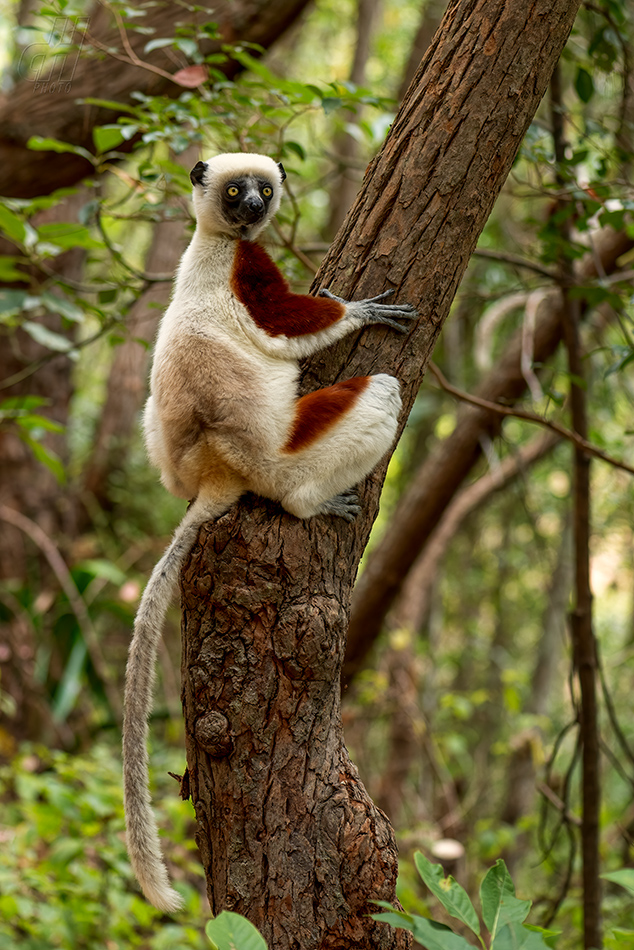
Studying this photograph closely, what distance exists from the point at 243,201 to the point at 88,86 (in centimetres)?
260

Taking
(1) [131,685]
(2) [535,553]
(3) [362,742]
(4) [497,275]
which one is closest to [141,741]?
(1) [131,685]

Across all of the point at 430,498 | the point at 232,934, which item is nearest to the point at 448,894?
the point at 232,934

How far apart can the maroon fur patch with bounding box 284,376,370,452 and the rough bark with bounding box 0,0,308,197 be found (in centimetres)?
306

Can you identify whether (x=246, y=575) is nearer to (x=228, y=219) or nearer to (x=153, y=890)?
(x=153, y=890)

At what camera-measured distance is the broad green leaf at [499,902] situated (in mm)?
1658

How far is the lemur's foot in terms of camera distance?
2.43 metres

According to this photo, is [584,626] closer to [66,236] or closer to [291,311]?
[291,311]

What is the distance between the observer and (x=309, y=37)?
1263 centimetres

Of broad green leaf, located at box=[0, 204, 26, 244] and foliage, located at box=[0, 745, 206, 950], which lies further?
foliage, located at box=[0, 745, 206, 950]

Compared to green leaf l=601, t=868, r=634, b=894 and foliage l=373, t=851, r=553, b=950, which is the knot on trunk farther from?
green leaf l=601, t=868, r=634, b=894

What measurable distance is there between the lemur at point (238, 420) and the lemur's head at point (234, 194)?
7.9 inches

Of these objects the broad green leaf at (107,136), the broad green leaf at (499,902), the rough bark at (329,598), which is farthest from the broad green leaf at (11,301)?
the broad green leaf at (499,902)

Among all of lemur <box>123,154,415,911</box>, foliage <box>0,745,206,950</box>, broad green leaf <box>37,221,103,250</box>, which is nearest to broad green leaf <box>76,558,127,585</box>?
foliage <box>0,745,206,950</box>

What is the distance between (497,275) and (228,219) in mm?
2972
